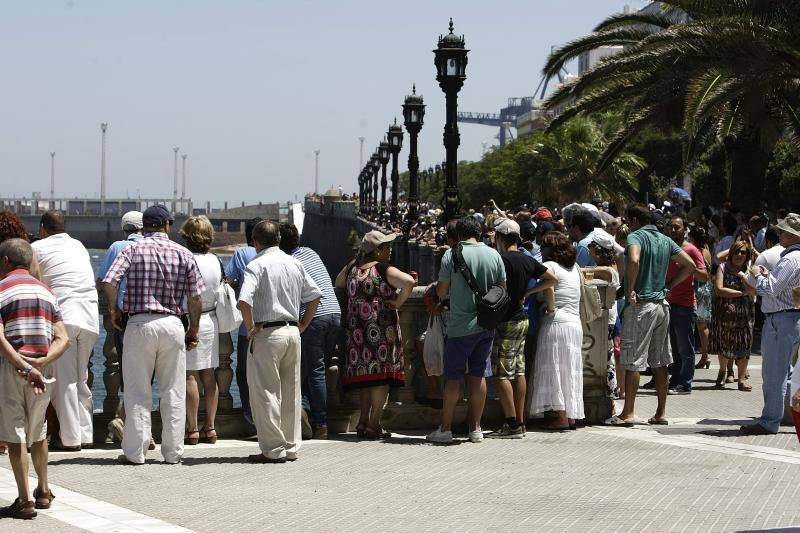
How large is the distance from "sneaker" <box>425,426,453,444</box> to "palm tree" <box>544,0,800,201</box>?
35.6 ft

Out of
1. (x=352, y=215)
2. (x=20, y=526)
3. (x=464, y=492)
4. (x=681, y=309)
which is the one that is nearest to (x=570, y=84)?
(x=681, y=309)

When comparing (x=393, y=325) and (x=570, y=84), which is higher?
(x=570, y=84)

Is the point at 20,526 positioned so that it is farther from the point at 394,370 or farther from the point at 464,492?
the point at 394,370

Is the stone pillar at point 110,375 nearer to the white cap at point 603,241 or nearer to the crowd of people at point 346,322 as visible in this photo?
the crowd of people at point 346,322

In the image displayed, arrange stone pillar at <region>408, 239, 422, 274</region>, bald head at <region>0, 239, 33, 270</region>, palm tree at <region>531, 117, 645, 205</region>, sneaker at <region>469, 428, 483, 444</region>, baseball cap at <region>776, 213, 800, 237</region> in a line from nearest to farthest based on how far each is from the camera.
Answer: bald head at <region>0, 239, 33, 270</region>, baseball cap at <region>776, 213, 800, 237</region>, sneaker at <region>469, 428, 483, 444</region>, stone pillar at <region>408, 239, 422, 274</region>, palm tree at <region>531, 117, 645, 205</region>

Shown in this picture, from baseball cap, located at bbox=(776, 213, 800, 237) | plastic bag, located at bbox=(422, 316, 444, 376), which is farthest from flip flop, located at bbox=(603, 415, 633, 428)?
baseball cap, located at bbox=(776, 213, 800, 237)

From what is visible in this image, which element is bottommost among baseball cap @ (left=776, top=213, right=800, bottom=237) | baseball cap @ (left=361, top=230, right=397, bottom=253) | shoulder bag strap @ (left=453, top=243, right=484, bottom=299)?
shoulder bag strap @ (left=453, top=243, right=484, bottom=299)

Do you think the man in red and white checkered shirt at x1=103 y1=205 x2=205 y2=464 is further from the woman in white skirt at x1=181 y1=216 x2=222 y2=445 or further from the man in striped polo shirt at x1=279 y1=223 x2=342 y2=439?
the man in striped polo shirt at x1=279 y1=223 x2=342 y2=439

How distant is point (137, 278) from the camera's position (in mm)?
9352

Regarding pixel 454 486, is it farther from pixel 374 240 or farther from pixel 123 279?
pixel 123 279

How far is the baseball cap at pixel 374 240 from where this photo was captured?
34.3 feet

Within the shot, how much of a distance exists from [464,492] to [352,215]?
267ft

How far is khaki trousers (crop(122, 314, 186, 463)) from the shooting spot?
934 centimetres

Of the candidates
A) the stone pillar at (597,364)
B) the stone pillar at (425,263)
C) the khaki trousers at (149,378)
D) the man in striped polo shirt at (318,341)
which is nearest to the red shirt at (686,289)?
the stone pillar at (597,364)
